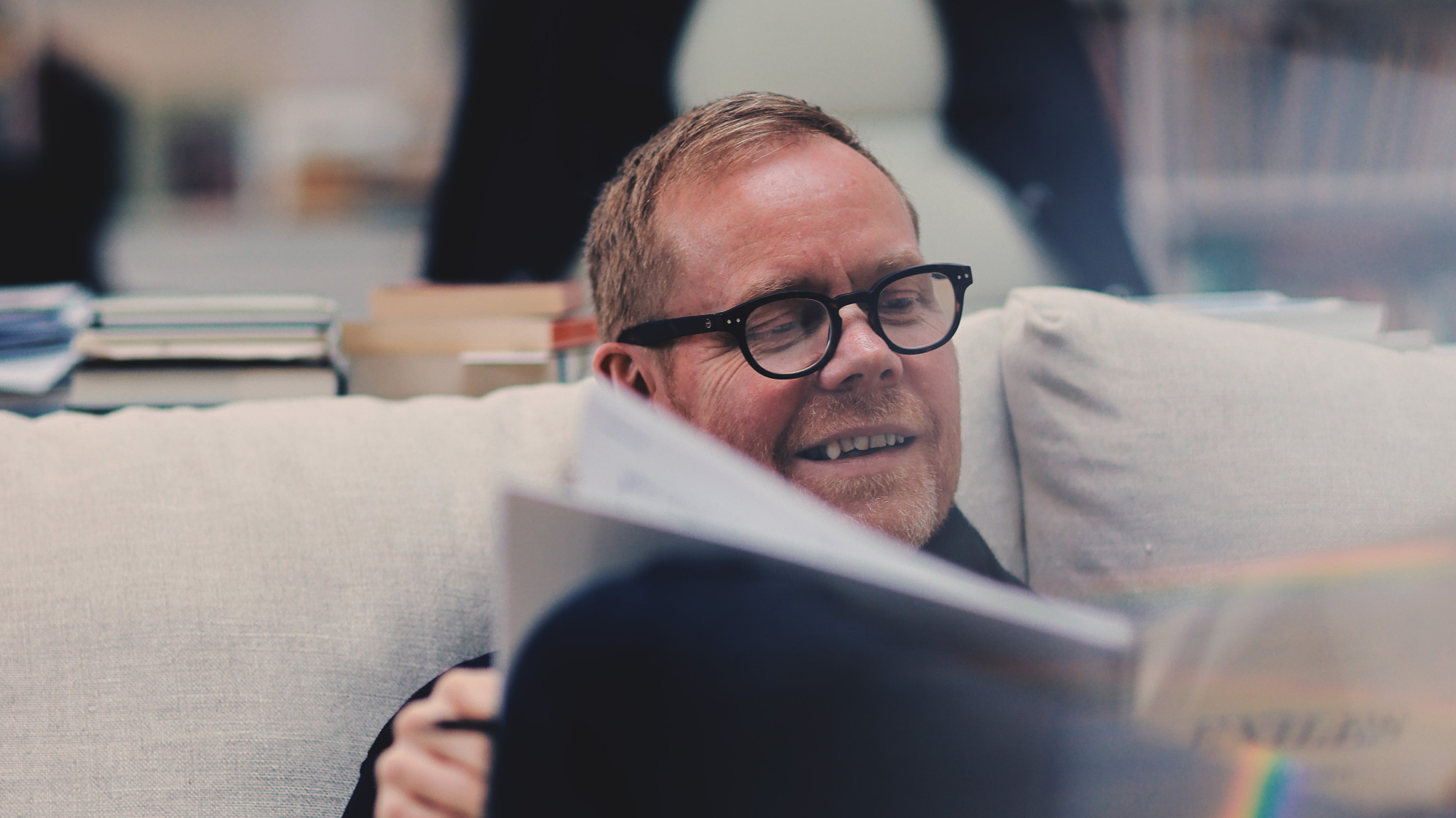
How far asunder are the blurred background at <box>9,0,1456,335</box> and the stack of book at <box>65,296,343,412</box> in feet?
2.84

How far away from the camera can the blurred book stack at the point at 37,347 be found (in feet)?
4.02

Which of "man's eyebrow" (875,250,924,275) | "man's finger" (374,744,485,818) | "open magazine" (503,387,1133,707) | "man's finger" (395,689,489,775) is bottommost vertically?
"man's finger" (374,744,485,818)

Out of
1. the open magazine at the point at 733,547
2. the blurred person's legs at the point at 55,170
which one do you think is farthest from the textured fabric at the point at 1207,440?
the blurred person's legs at the point at 55,170

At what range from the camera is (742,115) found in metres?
0.95

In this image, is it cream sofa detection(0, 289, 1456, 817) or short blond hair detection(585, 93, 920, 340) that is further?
short blond hair detection(585, 93, 920, 340)

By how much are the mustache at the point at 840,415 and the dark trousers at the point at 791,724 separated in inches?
19.1

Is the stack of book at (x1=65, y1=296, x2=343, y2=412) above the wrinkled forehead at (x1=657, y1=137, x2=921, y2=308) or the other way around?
the other way around

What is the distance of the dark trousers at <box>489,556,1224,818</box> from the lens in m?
0.33

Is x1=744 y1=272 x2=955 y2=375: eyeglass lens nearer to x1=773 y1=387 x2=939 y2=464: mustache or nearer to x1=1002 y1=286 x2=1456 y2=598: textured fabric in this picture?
x1=773 y1=387 x2=939 y2=464: mustache

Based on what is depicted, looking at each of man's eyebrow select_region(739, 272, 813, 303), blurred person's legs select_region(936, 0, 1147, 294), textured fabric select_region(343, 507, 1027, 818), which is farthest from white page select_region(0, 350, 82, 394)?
blurred person's legs select_region(936, 0, 1147, 294)

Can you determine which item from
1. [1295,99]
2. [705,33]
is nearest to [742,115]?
[705,33]

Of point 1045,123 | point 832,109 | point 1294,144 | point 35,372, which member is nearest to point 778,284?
point 35,372

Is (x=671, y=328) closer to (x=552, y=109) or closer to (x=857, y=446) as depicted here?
(x=857, y=446)

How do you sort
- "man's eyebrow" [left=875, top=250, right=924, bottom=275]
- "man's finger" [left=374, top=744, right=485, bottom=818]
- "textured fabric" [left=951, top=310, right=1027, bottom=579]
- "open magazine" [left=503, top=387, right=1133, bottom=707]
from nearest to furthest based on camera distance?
"open magazine" [left=503, top=387, right=1133, bottom=707]
"man's finger" [left=374, top=744, right=485, bottom=818]
"man's eyebrow" [left=875, top=250, right=924, bottom=275]
"textured fabric" [left=951, top=310, right=1027, bottom=579]
